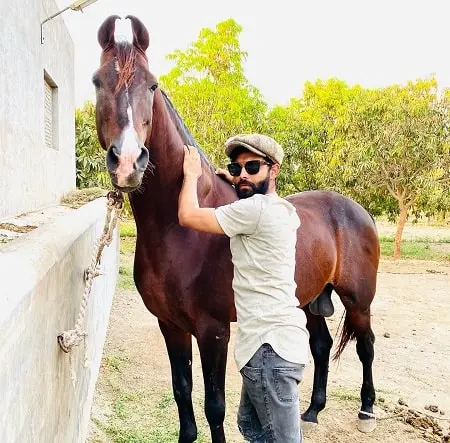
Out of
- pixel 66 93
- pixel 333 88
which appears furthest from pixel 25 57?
pixel 333 88

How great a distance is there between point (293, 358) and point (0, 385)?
1203 millimetres

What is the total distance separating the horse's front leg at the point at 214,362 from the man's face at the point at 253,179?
2.32 ft

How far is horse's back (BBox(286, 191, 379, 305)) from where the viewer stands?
3.07 metres

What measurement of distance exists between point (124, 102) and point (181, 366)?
1.55m

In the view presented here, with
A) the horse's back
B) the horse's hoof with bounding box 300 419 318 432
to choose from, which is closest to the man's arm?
the horse's back

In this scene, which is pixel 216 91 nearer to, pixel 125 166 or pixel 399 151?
pixel 399 151

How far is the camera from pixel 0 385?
1.03 m

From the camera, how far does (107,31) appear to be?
2027 millimetres

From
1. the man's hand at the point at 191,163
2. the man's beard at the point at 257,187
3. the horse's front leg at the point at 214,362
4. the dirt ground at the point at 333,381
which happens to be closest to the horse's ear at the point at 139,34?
the man's hand at the point at 191,163

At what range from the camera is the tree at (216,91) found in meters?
15.6

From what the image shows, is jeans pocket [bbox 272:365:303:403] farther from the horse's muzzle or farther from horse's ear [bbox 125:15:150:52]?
horse's ear [bbox 125:15:150:52]

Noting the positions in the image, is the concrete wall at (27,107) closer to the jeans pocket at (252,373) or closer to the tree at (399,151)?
the jeans pocket at (252,373)

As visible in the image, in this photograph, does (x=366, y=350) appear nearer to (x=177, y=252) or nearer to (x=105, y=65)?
(x=177, y=252)

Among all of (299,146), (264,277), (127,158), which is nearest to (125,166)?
(127,158)
